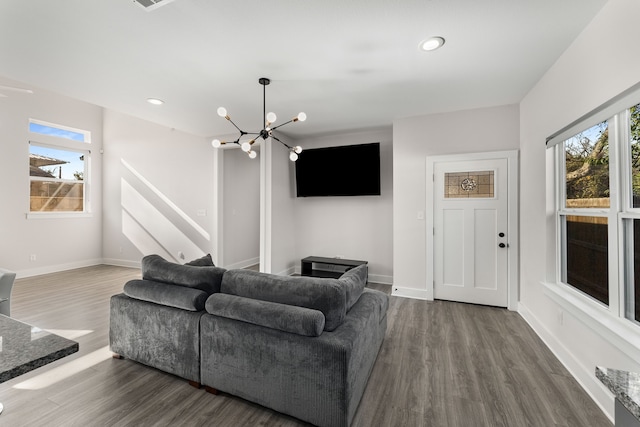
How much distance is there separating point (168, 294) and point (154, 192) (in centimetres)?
458

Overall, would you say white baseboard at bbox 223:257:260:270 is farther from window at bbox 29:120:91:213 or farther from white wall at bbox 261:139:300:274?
window at bbox 29:120:91:213

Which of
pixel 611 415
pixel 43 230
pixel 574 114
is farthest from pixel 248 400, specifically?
pixel 43 230

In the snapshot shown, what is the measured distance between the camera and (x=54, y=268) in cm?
538

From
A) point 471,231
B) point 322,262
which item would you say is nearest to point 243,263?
point 322,262

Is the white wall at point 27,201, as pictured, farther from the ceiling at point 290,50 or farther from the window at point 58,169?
the ceiling at point 290,50

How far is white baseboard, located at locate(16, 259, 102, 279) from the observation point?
4.95m

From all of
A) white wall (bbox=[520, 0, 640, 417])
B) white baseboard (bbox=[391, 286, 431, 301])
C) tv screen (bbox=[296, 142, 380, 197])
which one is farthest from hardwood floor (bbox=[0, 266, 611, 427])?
tv screen (bbox=[296, 142, 380, 197])

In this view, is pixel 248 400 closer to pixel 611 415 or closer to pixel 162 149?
pixel 611 415

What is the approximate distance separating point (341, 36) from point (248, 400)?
2.78 m

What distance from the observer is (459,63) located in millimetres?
2582

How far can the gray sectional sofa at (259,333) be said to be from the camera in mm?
1623

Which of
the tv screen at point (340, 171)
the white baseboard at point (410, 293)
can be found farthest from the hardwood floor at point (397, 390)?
the tv screen at point (340, 171)

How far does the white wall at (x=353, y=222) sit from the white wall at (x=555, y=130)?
1991 mm

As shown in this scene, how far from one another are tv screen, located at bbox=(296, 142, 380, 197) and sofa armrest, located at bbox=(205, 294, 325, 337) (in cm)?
331
